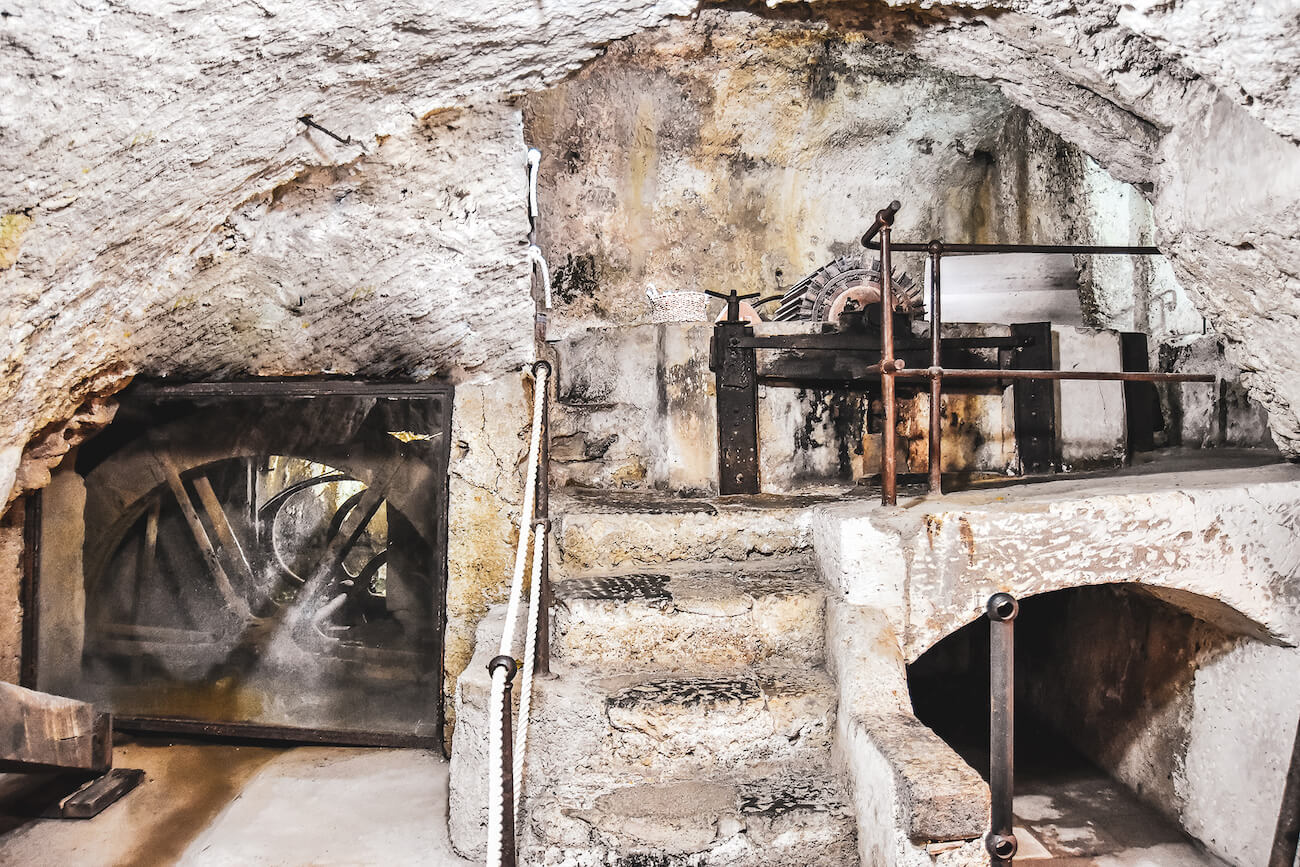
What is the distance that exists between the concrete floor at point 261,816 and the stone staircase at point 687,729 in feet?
2.11

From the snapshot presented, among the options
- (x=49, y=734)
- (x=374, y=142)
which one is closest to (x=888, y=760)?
(x=374, y=142)

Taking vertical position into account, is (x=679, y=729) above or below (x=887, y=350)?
below

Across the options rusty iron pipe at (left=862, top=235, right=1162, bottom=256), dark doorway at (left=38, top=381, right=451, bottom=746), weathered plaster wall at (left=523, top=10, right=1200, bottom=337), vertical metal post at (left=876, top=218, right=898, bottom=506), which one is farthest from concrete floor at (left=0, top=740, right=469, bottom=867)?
weathered plaster wall at (left=523, top=10, right=1200, bottom=337)

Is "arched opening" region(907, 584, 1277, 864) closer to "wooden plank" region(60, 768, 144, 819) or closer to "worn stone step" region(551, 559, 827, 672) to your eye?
"worn stone step" region(551, 559, 827, 672)

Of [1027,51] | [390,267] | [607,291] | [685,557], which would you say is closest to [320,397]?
[390,267]

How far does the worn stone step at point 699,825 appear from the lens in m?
2.20

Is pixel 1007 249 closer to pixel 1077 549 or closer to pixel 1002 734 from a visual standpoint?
pixel 1077 549

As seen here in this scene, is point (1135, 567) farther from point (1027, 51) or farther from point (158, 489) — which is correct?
point (158, 489)

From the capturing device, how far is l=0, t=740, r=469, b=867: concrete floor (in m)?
2.63

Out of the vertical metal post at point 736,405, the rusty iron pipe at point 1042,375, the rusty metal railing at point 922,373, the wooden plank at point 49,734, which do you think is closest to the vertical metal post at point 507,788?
the rusty metal railing at point 922,373

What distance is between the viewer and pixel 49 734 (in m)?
2.73

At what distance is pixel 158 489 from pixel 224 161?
2.03 m

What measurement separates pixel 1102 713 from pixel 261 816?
4.17 m

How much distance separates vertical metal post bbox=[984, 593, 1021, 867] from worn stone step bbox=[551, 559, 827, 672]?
897mm
